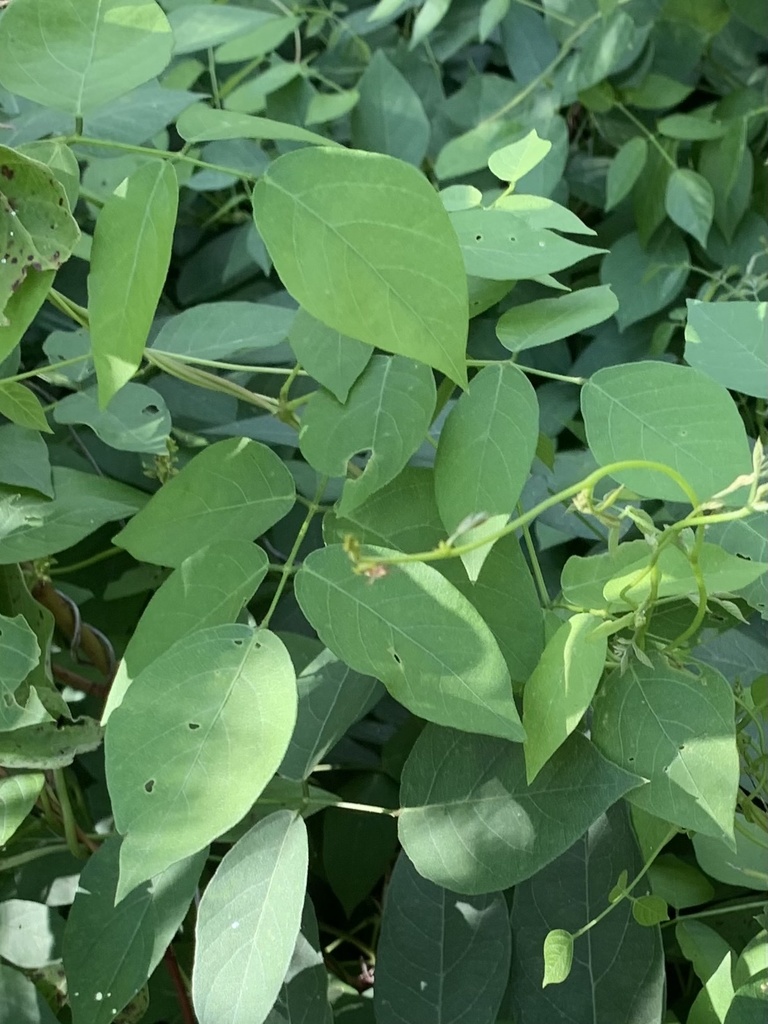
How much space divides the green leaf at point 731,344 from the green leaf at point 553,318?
0.04 metres

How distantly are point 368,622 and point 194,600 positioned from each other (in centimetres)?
8

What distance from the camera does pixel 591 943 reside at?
45 cm

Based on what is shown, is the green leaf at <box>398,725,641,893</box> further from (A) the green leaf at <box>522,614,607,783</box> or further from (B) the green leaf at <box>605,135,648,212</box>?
(B) the green leaf at <box>605,135,648,212</box>

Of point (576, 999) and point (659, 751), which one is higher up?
point (659, 751)

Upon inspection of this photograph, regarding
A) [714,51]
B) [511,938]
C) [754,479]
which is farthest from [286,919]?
[714,51]

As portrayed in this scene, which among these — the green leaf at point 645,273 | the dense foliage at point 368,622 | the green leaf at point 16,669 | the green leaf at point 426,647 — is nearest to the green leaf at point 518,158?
the dense foliage at point 368,622

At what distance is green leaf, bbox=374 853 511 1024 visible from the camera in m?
0.44

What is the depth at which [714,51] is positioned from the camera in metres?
0.98

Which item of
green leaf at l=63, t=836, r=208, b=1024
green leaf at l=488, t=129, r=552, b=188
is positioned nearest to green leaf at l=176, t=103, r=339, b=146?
green leaf at l=488, t=129, r=552, b=188

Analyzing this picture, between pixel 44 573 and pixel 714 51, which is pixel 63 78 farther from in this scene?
pixel 714 51

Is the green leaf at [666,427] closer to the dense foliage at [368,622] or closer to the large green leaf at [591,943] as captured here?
the dense foliage at [368,622]

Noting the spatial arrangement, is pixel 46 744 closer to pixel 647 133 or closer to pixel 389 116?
pixel 389 116

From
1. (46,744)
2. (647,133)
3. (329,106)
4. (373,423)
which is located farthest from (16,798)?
(647,133)

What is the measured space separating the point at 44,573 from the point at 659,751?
0.36 m
